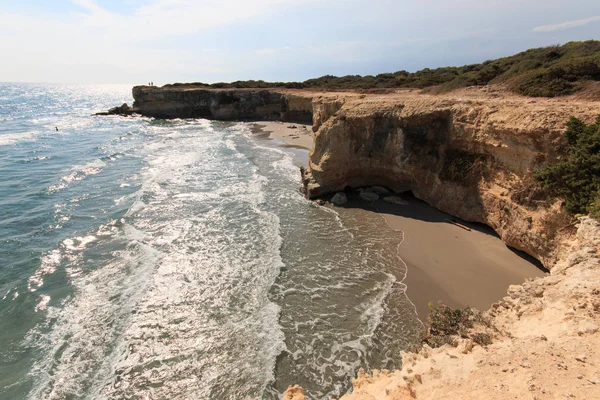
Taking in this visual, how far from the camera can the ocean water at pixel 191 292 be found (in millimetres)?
8508

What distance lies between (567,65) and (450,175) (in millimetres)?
10153

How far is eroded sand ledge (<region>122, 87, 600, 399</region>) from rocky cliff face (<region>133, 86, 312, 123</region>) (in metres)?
29.0

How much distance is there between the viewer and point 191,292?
11.5m

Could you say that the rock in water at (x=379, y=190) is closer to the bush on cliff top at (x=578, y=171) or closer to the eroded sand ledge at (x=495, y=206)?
the eroded sand ledge at (x=495, y=206)

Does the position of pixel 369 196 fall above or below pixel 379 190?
below

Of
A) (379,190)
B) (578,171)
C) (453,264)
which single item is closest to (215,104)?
(379,190)

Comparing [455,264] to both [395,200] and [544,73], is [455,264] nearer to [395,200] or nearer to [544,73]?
[395,200]

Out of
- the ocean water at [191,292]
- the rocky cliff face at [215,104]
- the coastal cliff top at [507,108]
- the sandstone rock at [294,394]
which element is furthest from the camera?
the rocky cliff face at [215,104]

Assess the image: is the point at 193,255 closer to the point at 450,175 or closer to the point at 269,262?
the point at 269,262

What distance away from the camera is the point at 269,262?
1321cm

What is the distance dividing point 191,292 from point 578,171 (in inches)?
560

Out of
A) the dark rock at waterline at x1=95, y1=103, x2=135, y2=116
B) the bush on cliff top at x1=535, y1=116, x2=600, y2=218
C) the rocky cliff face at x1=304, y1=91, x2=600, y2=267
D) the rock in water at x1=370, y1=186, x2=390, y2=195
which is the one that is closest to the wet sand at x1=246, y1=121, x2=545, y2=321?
the rocky cliff face at x1=304, y1=91, x2=600, y2=267

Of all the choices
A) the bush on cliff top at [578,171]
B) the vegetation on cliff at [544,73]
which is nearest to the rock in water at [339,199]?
the bush on cliff top at [578,171]

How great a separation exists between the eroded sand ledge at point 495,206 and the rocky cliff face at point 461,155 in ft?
0.16
